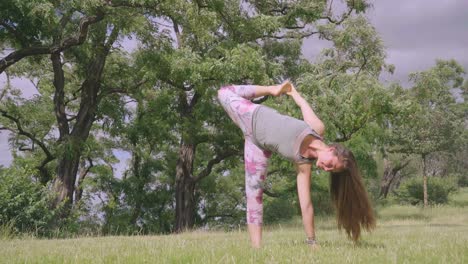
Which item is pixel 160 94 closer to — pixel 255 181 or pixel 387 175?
pixel 255 181

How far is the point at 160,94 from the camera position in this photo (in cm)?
2252

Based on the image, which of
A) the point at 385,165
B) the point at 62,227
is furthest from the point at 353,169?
the point at 385,165

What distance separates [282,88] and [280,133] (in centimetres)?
86

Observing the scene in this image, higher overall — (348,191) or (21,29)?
(21,29)

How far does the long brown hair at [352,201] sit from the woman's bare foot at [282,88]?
45.5 inches

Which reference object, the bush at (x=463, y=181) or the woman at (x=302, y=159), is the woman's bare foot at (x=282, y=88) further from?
the bush at (x=463, y=181)

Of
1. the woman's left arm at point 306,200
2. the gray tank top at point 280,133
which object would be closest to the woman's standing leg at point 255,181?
the gray tank top at point 280,133

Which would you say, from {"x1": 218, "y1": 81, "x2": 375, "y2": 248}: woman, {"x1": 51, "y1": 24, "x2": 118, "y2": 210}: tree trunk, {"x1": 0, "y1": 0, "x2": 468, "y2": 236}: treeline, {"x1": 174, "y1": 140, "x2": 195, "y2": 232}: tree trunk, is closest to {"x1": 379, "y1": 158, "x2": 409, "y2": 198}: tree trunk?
{"x1": 0, "y1": 0, "x2": 468, "y2": 236}: treeline

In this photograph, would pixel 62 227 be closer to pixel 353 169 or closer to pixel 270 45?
pixel 270 45

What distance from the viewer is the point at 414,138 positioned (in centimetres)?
3503

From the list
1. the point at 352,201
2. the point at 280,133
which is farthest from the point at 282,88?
the point at 352,201

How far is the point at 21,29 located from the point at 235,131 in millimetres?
11010

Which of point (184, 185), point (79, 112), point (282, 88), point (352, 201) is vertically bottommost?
point (352, 201)

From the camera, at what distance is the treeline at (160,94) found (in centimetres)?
1652
